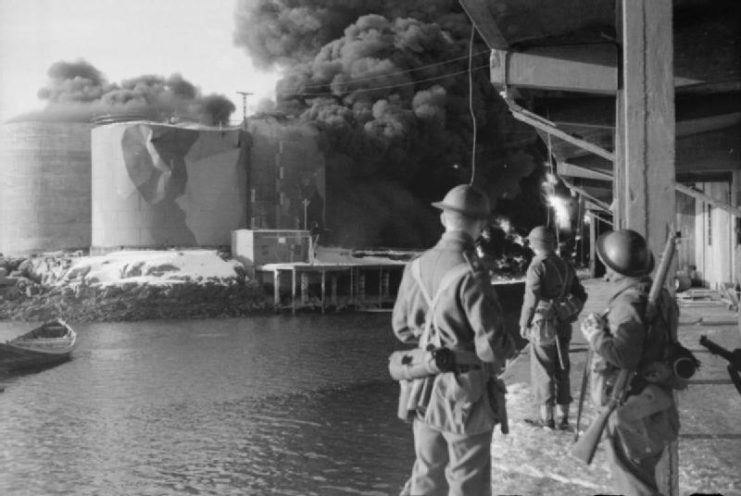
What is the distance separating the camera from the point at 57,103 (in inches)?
2245

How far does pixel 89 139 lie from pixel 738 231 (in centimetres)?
4771

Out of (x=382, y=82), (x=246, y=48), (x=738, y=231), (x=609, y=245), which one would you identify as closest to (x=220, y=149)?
(x=382, y=82)

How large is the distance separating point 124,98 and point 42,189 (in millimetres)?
11123

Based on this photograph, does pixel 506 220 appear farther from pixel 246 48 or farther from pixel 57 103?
pixel 57 103

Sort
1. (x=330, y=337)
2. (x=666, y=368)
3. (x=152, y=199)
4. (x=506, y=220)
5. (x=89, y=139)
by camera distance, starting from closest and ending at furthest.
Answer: (x=666, y=368) → (x=330, y=337) → (x=152, y=199) → (x=89, y=139) → (x=506, y=220)

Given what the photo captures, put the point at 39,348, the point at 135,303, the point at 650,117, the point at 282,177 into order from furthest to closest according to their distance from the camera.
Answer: the point at 282,177 < the point at 135,303 < the point at 39,348 < the point at 650,117

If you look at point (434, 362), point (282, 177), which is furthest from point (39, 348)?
point (282, 177)

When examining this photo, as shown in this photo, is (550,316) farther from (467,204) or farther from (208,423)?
(208,423)

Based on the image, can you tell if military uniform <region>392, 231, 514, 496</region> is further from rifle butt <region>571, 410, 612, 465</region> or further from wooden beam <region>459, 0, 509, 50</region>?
wooden beam <region>459, 0, 509, 50</region>

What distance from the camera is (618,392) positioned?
352cm

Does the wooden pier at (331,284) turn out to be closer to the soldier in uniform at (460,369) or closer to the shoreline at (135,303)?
the shoreline at (135,303)

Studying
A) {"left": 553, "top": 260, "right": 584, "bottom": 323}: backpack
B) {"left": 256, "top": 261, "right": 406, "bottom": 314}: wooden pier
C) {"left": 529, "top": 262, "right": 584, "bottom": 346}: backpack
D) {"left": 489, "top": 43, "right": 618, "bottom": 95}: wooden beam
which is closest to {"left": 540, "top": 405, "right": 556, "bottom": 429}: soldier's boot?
{"left": 529, "top": 262, "right": 584, "bottom": 346}: backpack

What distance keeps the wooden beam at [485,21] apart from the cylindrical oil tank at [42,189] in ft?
158

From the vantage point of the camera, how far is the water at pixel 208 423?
1349 cm
